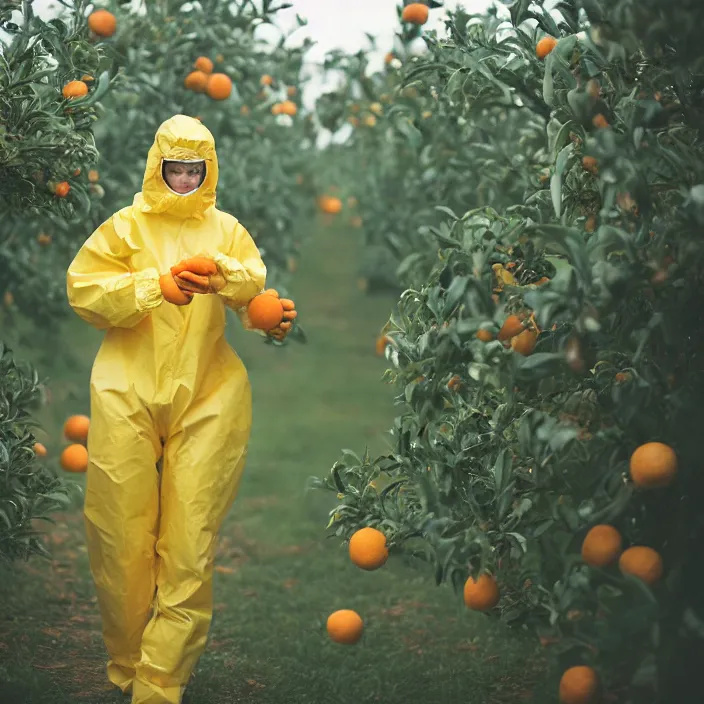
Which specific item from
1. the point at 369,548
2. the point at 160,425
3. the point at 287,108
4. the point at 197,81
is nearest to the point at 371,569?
the point at 369,548

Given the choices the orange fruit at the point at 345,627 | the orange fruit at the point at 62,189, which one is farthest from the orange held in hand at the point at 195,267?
the orange fruit at the point at 345,627

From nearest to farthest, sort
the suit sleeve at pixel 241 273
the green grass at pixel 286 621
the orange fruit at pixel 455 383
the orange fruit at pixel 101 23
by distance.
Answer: the orange fruit at pixel 455 383
the suit sleeve at pixel 241 273
the green grass at pixel 286 621
the orange fruit at pixel 101 23

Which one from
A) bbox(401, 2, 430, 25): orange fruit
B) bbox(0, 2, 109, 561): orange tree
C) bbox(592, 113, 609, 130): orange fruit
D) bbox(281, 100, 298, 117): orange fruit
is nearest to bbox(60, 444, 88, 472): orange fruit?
bbox(0, 2, 109, 561): orange tree

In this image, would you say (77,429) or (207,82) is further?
(207,82)

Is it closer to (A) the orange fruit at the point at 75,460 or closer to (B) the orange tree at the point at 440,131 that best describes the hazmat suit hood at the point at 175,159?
(B) the orange tree at the point at 440,131

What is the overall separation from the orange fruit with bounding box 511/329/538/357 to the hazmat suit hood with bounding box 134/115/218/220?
119 cm

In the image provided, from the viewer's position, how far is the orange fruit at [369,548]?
9.66 feet

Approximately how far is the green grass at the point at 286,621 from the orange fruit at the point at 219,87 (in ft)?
7.17

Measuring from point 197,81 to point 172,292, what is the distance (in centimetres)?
212

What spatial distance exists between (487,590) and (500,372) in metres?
0.65

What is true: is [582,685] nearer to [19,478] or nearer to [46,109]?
[19,478]

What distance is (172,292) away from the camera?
2.94 meters

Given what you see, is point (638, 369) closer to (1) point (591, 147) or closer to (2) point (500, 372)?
(2) point (500, 372)

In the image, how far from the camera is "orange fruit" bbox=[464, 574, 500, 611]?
2.73 m
